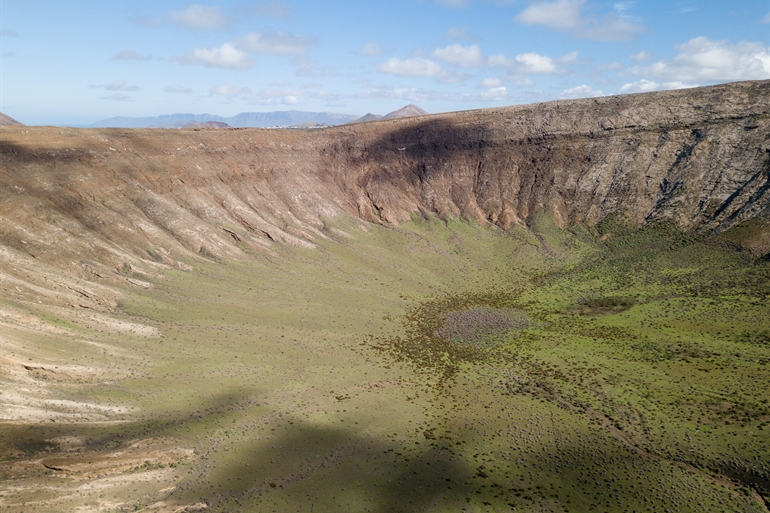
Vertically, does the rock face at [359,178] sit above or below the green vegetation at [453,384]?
above

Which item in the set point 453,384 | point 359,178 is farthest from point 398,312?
point 359,178

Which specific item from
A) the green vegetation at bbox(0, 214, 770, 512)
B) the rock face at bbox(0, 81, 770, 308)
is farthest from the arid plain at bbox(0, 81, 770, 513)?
the rock face at bbox(0, 81, 770, 308)

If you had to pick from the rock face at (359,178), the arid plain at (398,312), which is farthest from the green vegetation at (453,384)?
the rock face at (359,178)

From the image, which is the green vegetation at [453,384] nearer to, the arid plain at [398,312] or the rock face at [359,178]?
the arid plain at [398,312]

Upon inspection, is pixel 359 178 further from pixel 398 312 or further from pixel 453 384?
pixel 453 384

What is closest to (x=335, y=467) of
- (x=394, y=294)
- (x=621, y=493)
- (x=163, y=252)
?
(x=621, y=493)
